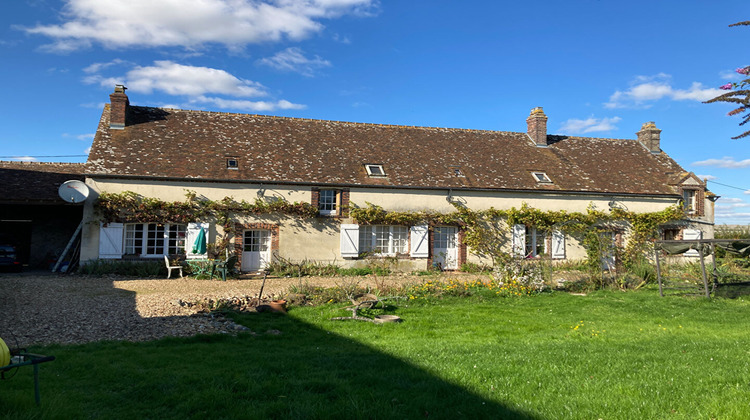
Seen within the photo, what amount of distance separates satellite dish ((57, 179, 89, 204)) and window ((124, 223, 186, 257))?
1.51 m

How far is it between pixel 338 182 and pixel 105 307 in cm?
867

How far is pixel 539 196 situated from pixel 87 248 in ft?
50.5

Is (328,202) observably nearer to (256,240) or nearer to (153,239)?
(256,240)

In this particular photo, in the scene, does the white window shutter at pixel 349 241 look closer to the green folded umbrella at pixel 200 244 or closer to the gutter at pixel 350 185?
the gutter at pixel 350 185

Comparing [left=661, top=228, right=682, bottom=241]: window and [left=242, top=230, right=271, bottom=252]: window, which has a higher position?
[left=661, top=228, right=682, bottom=241]: window

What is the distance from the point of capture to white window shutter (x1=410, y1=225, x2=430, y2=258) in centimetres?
1678

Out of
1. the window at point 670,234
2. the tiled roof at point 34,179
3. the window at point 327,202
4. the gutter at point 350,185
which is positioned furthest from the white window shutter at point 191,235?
the window at point 670,234

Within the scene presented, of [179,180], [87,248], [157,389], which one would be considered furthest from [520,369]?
[87,248]

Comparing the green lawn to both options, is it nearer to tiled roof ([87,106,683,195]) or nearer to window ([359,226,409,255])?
window ([359,226,409,255])

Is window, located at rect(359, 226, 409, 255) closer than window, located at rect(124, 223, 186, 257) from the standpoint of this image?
No

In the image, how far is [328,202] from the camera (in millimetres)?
16438

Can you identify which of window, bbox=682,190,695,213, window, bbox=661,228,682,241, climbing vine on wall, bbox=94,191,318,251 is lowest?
window, bbox=661,228,682,241

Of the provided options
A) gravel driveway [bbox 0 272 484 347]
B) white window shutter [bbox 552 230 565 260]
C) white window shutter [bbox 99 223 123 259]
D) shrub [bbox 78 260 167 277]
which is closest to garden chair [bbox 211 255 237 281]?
gravel driveway [bbox 0 272 484 347]

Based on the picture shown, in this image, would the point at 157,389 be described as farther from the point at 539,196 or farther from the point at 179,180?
the point at 539,196
